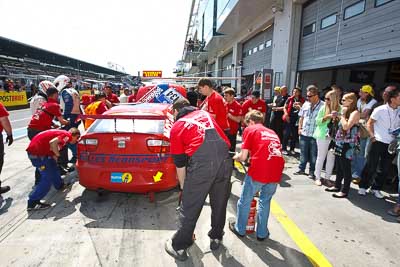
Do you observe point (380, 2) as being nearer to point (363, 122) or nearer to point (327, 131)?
point (363, 122)

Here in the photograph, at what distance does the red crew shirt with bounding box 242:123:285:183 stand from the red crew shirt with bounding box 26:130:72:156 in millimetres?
2638

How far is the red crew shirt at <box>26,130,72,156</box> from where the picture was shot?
3.71 metres

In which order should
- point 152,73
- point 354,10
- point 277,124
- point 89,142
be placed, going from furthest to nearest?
point 152,73 < point 277,124 < point 354,10 < point 89,142

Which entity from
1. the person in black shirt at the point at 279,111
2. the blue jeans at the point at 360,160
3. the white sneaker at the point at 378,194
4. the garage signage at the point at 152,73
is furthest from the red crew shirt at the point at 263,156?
the garage signage at the point at 152,73

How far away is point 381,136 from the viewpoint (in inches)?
163

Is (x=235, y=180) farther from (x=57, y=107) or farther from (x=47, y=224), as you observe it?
(x=57, y=107)

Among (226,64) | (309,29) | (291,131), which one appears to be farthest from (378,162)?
(226,64)

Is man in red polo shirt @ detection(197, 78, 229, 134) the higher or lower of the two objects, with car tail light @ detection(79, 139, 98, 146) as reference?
higher

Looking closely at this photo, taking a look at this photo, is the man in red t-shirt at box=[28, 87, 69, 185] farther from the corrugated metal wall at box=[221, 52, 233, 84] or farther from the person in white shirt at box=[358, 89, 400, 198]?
the corrugated metal wall at box=[221, 52, 233, 84]

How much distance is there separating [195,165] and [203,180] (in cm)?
16

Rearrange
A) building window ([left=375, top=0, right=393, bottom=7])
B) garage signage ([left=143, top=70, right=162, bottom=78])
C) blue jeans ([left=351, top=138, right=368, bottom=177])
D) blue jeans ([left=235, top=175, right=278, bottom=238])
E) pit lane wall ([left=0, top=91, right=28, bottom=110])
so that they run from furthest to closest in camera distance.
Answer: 1. garage signage ([left=143, top=70, right=162, bottom=78])
2. pit lane wall ([left=0, top=91, right=28, bottom=110])
3. building window ([left=375, top=0, right=393, bottom=7])
4. blue jeans ([left=351, top=138, right=368, bottom=177])
5. blue jeans ([left=235, top=175, right=278, bottom=238])

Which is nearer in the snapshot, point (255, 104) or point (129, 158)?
point (129, 158)

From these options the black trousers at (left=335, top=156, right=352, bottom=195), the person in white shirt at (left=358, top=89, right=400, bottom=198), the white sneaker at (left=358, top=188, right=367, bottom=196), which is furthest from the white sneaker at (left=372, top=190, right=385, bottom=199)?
the black trousers at (left=335, top=156, right=352, bottom=195)

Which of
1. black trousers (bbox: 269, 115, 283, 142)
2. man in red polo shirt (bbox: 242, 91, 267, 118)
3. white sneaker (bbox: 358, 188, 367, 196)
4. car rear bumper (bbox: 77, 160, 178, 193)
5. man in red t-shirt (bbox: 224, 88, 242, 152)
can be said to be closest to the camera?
car rear bumper (bbox: 77, 160, 178, 193)
